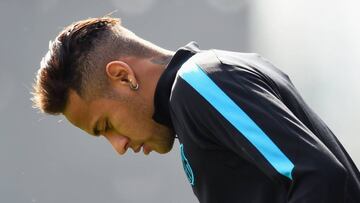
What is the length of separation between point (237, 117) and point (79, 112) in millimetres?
587

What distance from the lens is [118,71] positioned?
4.63 feet

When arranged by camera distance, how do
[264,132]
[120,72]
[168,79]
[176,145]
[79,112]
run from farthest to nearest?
1. [176,145]
2. [79,112]
3. [120,72]
4. [168,79]
5. [264,132]

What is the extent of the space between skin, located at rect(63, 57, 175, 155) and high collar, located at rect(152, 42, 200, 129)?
47 millimetres

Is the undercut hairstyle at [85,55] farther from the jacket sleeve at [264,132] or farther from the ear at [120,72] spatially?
the jacket sleeve at [264,132]

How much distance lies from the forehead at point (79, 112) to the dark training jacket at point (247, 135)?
252 millimetres

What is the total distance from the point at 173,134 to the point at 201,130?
408 millimetres

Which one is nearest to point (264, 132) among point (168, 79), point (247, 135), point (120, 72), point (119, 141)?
point (247, 135)

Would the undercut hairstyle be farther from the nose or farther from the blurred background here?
the blurred background

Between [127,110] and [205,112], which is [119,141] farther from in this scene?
[205,112]

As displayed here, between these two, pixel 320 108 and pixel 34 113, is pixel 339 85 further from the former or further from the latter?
pixel 34 113

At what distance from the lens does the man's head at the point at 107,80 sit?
4.64 feet

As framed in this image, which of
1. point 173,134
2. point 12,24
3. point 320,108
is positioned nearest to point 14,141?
point 12,24

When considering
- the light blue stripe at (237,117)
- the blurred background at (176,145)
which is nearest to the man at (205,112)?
the light blue stripe at (237,117)

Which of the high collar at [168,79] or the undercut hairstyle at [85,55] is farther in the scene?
the undercut hairstyle at [85,55]
